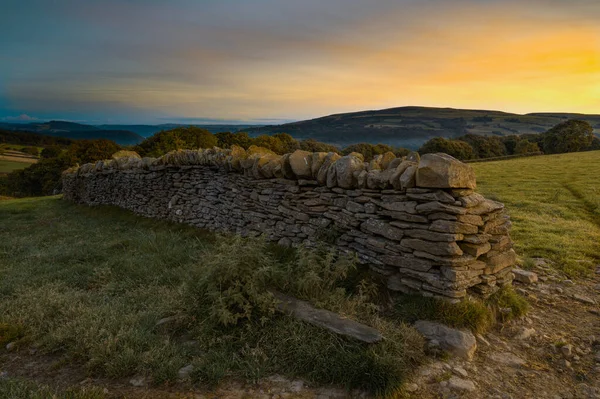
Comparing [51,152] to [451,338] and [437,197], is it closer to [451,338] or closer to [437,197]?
[437,197]

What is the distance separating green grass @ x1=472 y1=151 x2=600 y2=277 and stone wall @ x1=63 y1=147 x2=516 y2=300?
7.31 feet

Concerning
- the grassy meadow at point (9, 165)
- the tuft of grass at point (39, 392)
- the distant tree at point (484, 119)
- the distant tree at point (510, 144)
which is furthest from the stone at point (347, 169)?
the distant tree at point (484, 119)

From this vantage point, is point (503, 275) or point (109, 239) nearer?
point (503, 275)

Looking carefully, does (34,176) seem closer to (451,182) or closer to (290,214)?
(290,214)

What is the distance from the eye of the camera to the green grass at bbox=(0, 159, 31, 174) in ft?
170

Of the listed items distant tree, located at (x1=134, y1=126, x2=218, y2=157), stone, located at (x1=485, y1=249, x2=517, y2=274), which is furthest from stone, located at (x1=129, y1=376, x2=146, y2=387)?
distant tree, located at (x1=134, y1=126, x2=218, y2=157)

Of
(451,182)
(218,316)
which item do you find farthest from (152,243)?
(451,182)

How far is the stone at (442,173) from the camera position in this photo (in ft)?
15.4

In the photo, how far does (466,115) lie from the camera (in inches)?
4279

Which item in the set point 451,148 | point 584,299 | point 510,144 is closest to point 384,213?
point 584,299

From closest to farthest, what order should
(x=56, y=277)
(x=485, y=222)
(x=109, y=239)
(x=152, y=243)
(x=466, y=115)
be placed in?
(x=485, y=222) → (x=56, y=277) → (x=152, y=243) → (x=109, y=239) → (x=466, y=115)

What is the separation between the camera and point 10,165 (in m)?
A: 54.8

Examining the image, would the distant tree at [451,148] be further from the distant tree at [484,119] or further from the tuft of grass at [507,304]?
the distant tree at [484,119]

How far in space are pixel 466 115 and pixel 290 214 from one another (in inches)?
4607
